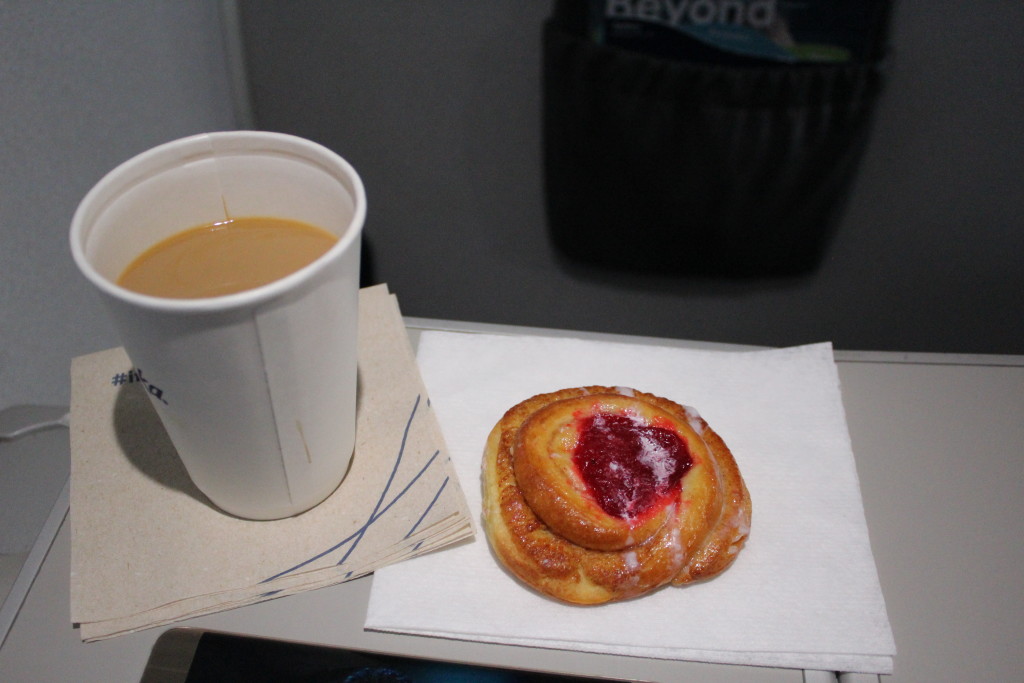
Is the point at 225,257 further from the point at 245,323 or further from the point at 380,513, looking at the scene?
the point at 380,513

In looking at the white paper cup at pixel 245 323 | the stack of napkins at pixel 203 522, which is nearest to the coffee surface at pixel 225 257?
the white paper cup at pixel 245 323

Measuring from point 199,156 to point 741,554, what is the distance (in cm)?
52

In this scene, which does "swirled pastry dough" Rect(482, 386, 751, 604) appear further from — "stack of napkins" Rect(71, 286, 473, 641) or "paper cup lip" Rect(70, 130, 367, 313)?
"paper cup lip" Rect(70, 130, 367, 313)

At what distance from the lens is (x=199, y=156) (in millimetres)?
504

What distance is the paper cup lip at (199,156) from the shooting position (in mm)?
386

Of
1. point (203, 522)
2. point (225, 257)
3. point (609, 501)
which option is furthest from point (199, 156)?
point (609, 501)

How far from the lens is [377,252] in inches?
41.9

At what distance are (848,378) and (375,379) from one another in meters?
0.49

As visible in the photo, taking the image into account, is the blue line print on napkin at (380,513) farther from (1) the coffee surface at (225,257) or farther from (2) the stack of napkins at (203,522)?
(1) the coffee surface at (225,257)

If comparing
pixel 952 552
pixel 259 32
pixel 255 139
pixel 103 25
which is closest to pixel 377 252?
pixel 259 32

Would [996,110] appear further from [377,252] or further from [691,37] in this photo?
[377,252]

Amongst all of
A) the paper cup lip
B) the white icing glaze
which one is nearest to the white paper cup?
the paper cup lip

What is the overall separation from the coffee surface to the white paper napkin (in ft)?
0.75

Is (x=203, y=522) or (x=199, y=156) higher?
(x=199, y=156)
